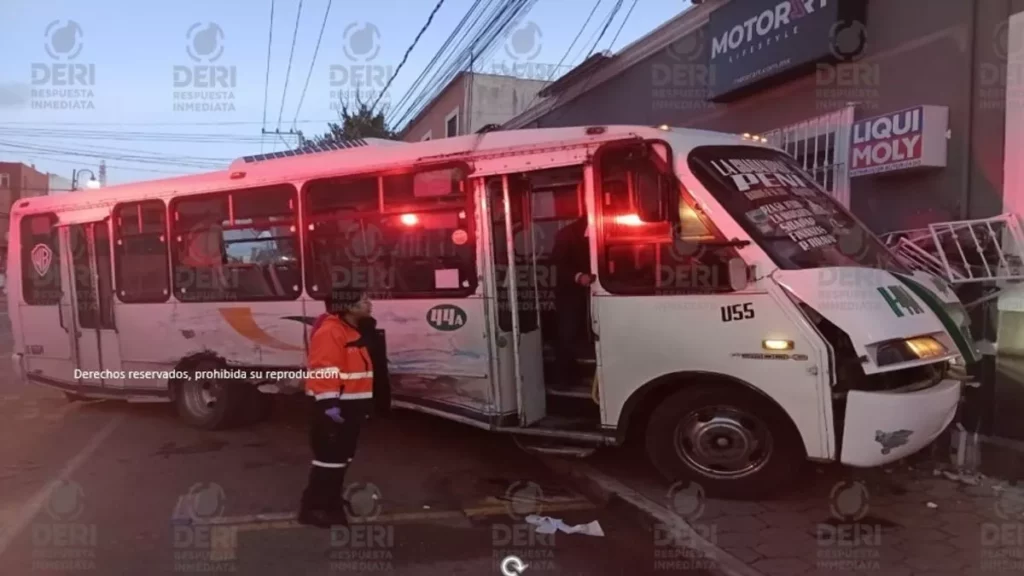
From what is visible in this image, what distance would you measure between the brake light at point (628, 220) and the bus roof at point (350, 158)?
0.56 meters

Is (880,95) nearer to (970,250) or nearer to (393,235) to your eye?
(970,250)

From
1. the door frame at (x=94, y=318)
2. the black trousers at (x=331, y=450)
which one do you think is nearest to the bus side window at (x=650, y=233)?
the black trousers at (x=331, y=450)

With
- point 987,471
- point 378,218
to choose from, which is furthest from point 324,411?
point 987,471

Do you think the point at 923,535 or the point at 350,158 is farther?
the point at 350,158

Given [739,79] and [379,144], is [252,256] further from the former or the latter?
[739,79]

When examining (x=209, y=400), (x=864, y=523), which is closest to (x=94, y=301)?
(x=209, y=400)

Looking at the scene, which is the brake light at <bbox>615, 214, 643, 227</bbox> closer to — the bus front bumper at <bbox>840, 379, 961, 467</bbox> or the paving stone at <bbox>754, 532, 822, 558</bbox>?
the bus front bumper at <bbox>840, 379, 961, 467</bbox>

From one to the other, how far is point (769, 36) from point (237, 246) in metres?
6.19

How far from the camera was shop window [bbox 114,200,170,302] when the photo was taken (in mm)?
8781

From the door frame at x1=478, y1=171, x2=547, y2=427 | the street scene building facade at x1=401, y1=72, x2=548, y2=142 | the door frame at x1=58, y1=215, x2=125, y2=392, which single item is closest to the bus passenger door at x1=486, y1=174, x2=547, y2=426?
the door frame at x1=478, y1=171, x2=547, y2=427

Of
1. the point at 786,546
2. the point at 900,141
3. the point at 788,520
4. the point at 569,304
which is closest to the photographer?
the point at 786,546

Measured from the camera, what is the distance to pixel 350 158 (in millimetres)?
7402

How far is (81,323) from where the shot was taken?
31.1 feet

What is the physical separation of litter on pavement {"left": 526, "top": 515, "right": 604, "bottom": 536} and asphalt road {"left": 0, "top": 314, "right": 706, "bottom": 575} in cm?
7
